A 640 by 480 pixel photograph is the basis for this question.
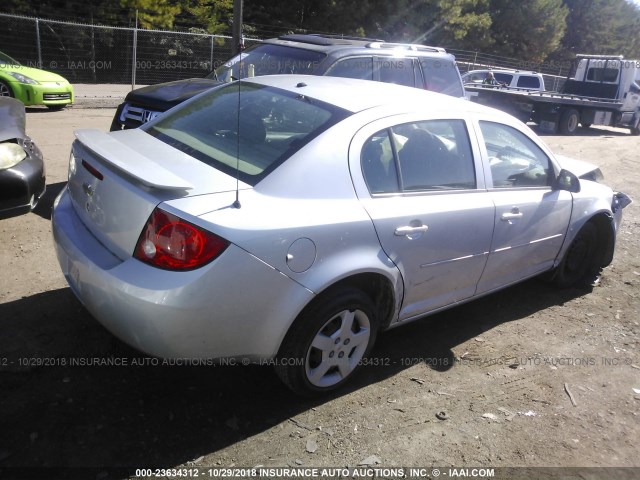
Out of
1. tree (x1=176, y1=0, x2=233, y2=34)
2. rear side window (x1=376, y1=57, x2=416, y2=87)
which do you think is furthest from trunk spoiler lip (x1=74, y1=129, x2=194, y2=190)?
tree (x1=176, y1=0, x2=233, y2=34)

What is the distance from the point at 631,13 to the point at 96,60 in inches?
2339

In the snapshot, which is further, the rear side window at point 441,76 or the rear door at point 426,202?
the rear side window at point 441,76

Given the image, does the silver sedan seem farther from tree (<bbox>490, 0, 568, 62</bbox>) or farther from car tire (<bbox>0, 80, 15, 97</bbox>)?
tree (<bbox>490, 0, 568, 62</bbox>)

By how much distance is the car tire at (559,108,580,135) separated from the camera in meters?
17.6

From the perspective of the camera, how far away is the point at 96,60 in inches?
699

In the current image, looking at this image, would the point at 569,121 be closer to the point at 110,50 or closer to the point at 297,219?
the point at 110,50

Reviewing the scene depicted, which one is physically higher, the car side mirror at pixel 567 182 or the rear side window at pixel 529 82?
the rear side window at pixel 529 82

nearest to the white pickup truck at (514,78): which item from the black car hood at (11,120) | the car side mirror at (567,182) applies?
the car side mirror at (567,182)

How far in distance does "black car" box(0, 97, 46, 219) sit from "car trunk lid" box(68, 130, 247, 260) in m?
1.05

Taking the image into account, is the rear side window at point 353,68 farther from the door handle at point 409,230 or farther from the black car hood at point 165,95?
the door handle at point 409,230

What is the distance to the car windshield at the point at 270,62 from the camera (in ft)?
22.1

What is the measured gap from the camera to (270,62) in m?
7.09

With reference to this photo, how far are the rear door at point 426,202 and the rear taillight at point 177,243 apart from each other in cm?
92

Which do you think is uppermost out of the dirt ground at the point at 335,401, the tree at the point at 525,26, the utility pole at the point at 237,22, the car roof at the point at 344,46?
the tree at the point at 525,26
